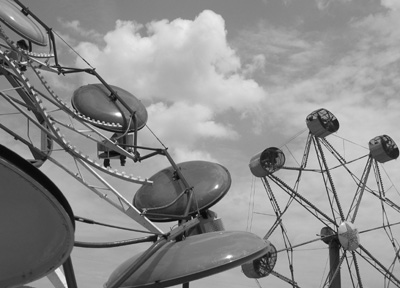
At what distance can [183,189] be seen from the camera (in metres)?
16.1

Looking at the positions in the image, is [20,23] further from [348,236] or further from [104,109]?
[348,236]

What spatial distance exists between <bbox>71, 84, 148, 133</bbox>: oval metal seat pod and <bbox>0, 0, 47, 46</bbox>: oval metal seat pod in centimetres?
219

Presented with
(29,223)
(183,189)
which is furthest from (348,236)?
(29,223)

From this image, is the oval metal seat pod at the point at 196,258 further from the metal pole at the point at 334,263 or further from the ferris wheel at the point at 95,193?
the metal pole at the point at 334,263

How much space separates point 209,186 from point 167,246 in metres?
4.09

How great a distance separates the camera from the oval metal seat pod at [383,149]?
37.1 metres

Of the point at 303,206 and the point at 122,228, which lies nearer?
the point at 122,228

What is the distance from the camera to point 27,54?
48.4 feet

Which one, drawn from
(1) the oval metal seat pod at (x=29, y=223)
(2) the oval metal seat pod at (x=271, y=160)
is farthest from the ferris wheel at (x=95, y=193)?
(2) the oval metal seat pod at (x=271, y=160)

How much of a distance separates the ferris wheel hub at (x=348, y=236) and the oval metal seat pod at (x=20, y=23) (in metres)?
25.1

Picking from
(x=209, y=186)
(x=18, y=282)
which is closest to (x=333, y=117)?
(x=209, y=186)

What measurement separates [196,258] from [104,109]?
7.35m

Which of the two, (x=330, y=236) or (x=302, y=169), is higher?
(x=302, y=169)

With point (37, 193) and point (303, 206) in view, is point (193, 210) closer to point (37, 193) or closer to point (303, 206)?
point (37, 193)
